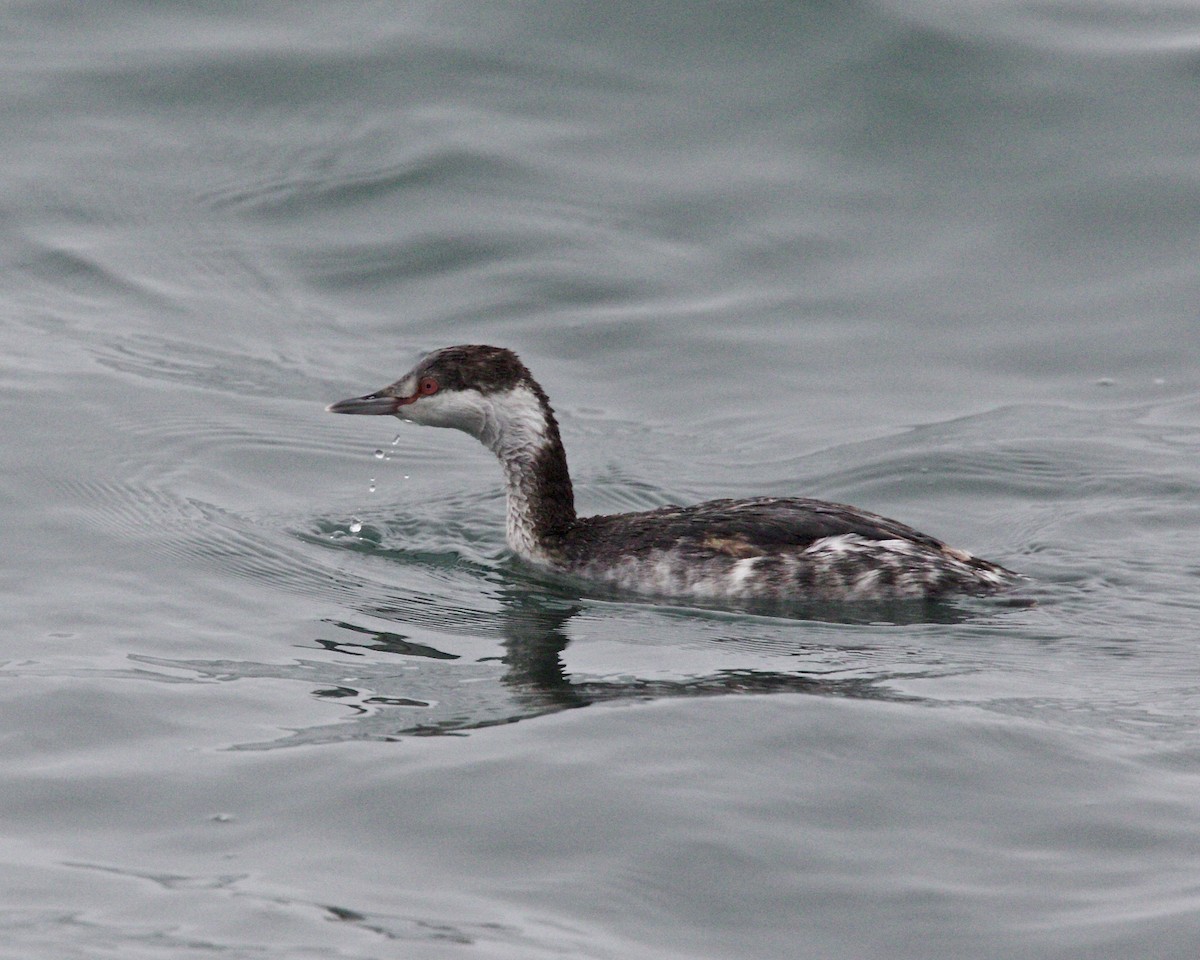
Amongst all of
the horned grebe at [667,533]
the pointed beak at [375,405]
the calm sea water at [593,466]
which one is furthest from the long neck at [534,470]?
the pointed beak at [375,405]

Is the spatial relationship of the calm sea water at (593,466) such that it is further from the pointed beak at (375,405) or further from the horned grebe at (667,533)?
the pointed beak at (375,405)

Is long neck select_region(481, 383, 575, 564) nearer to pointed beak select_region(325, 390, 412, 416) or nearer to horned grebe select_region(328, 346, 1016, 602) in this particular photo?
horned grebe select_region(328, 346, 1016, 602)

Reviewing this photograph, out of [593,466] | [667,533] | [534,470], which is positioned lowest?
[667,533]

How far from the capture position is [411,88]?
19.0 metres

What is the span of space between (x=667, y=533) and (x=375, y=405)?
6.07ft

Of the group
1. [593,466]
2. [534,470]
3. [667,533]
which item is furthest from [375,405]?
[593,466]

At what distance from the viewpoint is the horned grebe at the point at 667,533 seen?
35.1ft

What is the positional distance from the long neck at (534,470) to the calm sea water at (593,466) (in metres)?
0.23

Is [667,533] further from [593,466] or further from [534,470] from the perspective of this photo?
[593,466]

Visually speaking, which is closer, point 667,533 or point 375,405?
point 667,533

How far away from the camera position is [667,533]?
36.3 feet

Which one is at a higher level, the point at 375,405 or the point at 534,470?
the point at 375,405

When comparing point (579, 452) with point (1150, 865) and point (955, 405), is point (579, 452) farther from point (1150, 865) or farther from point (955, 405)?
point (1150, 865)

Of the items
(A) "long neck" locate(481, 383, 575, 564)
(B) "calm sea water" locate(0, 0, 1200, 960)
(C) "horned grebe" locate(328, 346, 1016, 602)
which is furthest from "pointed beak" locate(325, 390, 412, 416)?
(B) "calm sea water" locate(0, 0, 1200, 960)
